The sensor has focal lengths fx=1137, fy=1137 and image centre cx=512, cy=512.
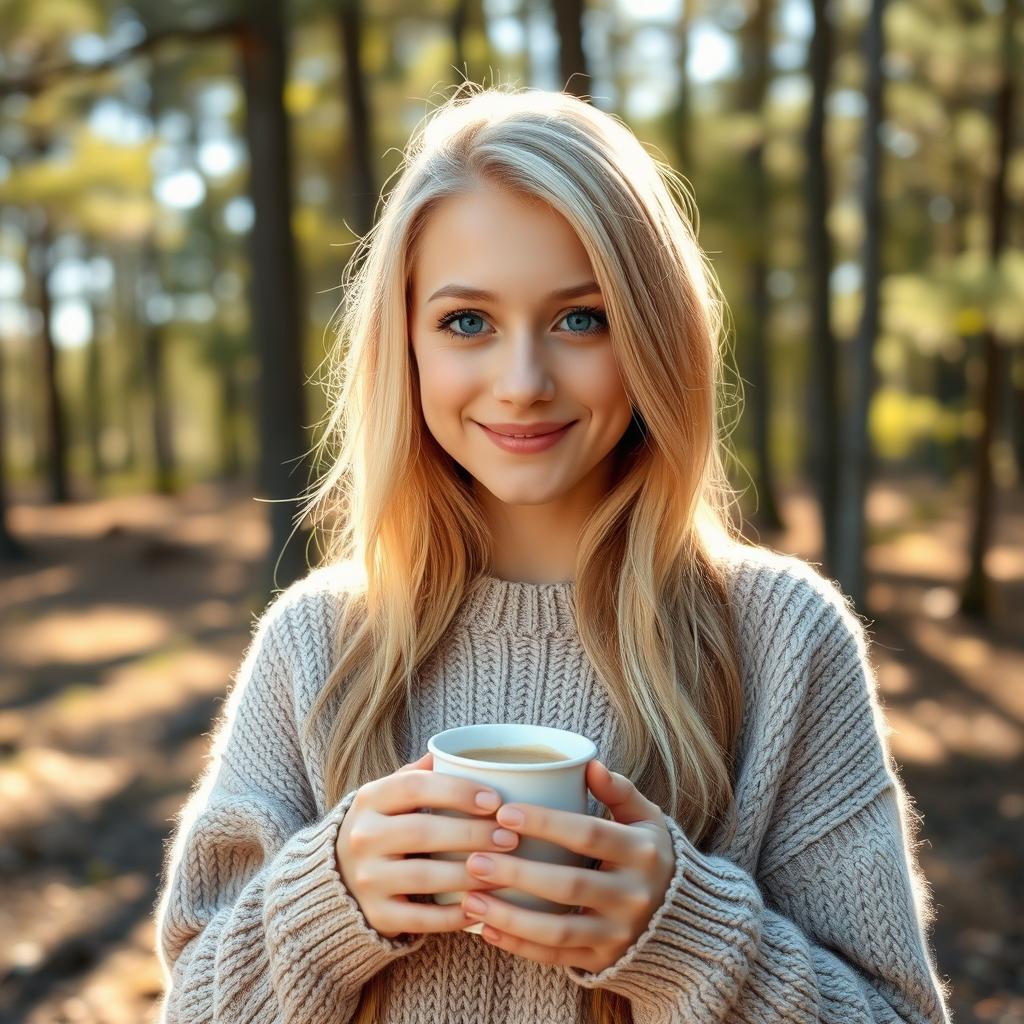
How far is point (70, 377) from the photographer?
44812 millimetres

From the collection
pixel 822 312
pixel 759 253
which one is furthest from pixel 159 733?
pixel 759 253

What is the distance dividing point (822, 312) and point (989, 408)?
2.68 metres

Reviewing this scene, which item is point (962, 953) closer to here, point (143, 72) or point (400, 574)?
point (400, 574)

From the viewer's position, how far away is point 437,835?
1536 millimetres

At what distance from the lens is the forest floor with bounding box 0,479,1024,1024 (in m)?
5.36

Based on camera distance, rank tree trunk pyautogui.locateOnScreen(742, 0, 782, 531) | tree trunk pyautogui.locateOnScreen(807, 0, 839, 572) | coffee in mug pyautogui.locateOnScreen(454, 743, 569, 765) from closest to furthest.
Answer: coffee in mug pyautogui.locateOnScreen(454, 743, 569, 765) → tree trunk pyautogui.locateOnScreen(807, 0, 839, 572) → tree trunk pyautogui.locateOnScreen(742, 0, 782, 531)

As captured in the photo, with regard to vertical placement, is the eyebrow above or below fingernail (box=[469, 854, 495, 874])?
above

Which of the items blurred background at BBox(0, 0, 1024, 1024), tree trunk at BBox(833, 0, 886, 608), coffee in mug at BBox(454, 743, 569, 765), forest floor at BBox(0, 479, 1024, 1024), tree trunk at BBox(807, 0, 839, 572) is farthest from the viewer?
tree trunk at BBox(807, 0, 839, 572)

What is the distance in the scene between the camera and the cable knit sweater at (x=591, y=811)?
1.71m

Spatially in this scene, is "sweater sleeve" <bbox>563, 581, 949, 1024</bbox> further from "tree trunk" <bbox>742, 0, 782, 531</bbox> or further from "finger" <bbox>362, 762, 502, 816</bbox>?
"tree trunk" <bbox>742, 0, 782, 531</bbox>

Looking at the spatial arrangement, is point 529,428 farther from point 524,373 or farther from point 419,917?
point 419,917

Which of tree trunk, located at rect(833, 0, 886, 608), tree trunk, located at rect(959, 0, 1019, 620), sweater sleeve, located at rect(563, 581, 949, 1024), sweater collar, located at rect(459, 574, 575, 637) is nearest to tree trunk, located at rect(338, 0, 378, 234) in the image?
tree trunk, located at rect(833, 0, 886, 608)

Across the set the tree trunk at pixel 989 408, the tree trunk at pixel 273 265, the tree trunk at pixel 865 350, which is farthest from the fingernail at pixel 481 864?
the tree trunk at pixel 989 408

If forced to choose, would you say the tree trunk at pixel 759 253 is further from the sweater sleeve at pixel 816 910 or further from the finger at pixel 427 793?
the finger at pixel 427 793
